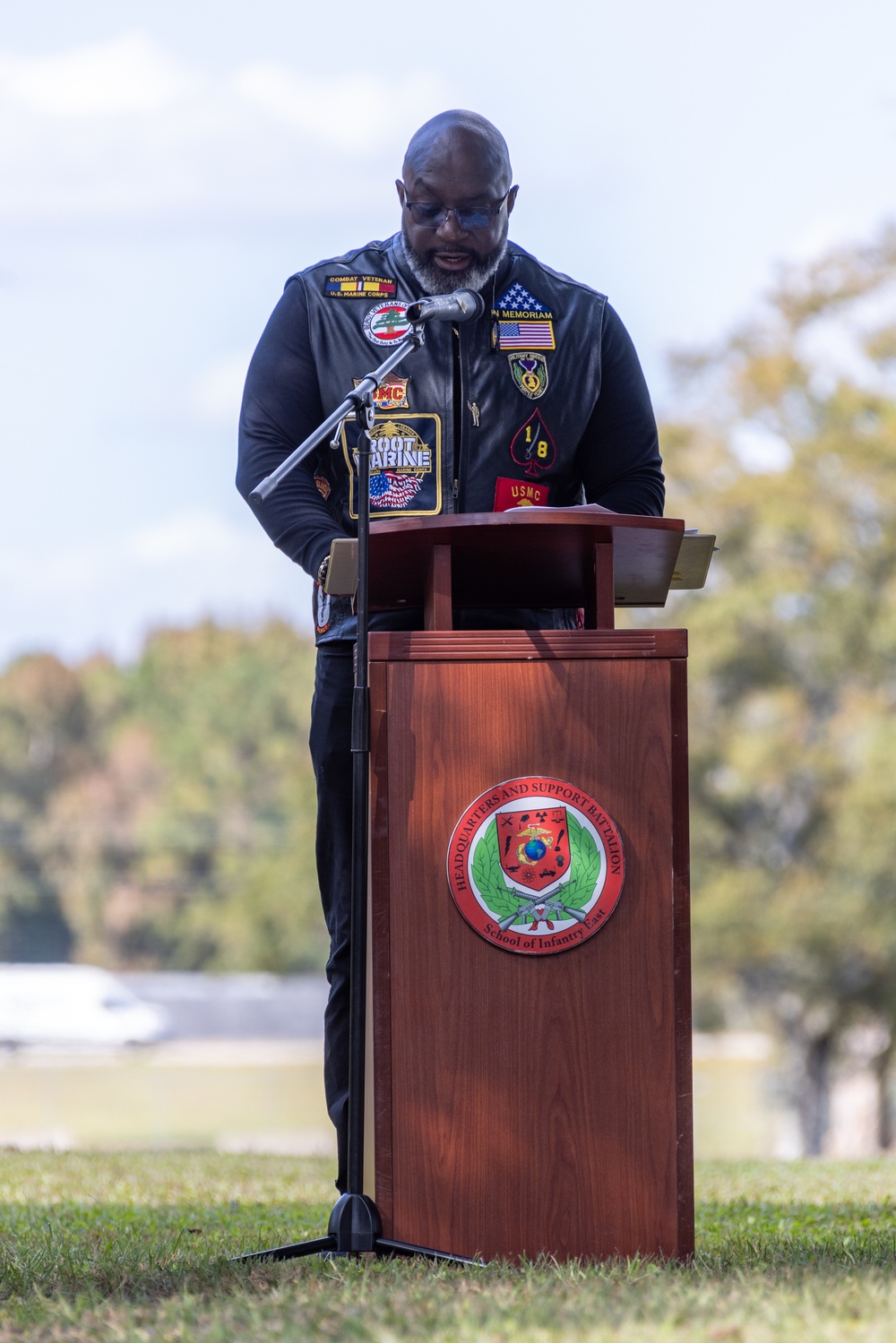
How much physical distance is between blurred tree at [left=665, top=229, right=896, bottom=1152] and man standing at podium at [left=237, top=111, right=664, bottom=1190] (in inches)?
674

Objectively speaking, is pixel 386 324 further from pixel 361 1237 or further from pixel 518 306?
pixel 361 1237

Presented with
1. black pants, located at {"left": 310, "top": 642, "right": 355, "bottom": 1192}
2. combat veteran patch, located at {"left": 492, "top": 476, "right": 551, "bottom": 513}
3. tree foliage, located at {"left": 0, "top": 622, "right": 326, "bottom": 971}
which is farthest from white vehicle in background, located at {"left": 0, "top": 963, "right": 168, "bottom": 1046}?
combat veteran patch, located at {"left": 492, "top": 476, "right": 551, "bottom": 513}

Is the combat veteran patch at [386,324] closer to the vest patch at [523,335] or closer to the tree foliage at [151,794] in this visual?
the vest patch at [523,335]

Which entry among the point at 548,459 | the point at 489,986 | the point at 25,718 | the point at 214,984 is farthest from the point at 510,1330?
the point at 25,718

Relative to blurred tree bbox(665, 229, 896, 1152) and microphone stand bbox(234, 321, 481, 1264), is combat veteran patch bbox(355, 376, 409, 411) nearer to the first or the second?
microphone stand bbox(234, 321, 481, 1264)

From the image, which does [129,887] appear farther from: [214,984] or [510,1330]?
[510,1330]

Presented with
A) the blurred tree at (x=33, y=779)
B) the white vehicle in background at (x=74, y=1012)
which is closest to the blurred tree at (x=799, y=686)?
the white vehicle in background at (x=74, y=1012)

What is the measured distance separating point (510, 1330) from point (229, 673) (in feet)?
192

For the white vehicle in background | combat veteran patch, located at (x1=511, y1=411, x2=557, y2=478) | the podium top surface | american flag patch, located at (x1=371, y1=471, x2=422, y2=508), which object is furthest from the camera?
the white vehicle in background

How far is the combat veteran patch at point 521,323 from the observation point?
4.03 meters

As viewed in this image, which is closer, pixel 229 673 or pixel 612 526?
pixel 612 526

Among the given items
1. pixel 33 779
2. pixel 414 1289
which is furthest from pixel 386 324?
pixel 33 779

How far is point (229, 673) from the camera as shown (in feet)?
198

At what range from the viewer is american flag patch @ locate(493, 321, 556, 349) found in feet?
13.2
